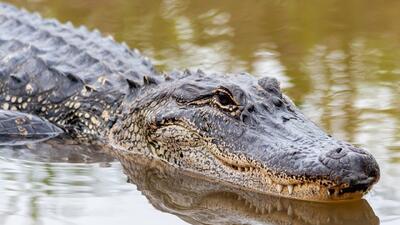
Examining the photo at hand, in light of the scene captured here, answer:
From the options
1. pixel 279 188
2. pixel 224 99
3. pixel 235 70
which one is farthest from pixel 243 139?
pixel 235 70

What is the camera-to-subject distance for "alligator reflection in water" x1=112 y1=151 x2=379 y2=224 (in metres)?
5.14

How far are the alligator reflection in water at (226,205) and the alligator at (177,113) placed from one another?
79 mm

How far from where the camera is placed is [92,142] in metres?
7.05

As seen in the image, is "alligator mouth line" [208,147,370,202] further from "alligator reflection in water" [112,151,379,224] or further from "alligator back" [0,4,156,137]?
"alligator back" [0,4,156,137]

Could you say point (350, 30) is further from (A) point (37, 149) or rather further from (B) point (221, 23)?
(A) point (37, 149)

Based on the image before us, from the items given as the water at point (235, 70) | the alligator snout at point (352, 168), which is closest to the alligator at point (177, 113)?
the alligator snout at point (352, 168)

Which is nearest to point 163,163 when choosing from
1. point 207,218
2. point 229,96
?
point 229,96

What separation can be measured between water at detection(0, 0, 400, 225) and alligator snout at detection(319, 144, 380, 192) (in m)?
0.16

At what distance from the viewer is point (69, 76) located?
24.2 ft

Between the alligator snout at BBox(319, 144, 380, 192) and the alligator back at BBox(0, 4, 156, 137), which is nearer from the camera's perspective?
the alligator snout at BBox(319, 144, 380, 192)

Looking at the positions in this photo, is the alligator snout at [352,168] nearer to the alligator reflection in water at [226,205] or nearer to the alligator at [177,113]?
→ the alligator at [177,113]

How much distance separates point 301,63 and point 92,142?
2622 millimetres

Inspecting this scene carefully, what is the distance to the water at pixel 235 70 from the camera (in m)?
5.25

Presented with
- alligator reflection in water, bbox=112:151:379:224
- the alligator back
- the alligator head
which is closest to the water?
alligator reflection in water, bbox=112:151:379:224
